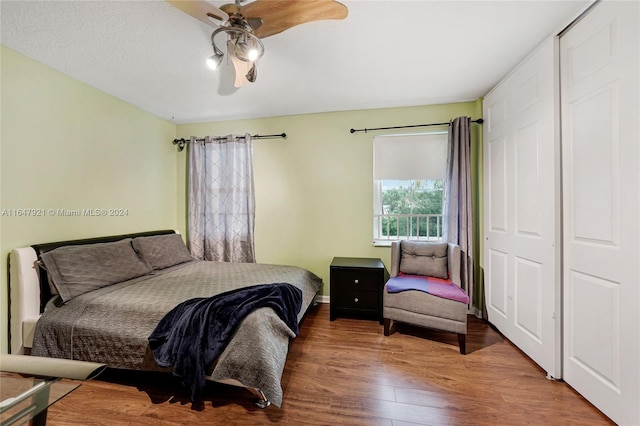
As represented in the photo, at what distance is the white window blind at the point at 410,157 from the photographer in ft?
9.76

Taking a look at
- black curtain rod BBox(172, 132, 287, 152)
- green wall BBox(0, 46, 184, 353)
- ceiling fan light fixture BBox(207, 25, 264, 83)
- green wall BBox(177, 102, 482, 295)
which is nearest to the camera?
ceiling fan light fixture BBox(207, 25, 264, 83)

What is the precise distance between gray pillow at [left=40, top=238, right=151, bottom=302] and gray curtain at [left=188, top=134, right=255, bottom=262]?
98 cm

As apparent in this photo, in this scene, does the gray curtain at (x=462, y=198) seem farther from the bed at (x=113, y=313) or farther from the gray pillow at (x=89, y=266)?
the gray pillow at (x=89, y=266)

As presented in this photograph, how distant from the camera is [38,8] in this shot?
152 centimetres

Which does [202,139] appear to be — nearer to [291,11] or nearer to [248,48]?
[248,48]

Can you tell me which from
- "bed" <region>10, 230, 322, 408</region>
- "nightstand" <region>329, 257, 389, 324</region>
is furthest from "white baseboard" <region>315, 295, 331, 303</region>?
"bed" <region>10, 230, 322, 408</region>

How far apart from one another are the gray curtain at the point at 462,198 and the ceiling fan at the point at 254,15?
2.08m

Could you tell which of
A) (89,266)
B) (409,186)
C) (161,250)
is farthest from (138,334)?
(409,186)

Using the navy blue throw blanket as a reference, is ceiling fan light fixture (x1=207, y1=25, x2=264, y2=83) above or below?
above

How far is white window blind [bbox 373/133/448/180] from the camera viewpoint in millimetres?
2975

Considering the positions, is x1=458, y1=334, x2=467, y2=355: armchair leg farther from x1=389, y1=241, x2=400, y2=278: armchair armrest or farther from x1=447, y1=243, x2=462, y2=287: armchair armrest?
x1=389, y1=241, x2=400, y2=278: armchair armrest

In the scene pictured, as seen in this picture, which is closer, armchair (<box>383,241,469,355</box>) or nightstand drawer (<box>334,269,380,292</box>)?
armchair (<box>383,241,469,355</box>)

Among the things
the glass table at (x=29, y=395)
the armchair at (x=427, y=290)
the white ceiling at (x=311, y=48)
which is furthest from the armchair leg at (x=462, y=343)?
the glass table at (x=29, y=395)

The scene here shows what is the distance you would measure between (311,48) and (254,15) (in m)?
0.70
